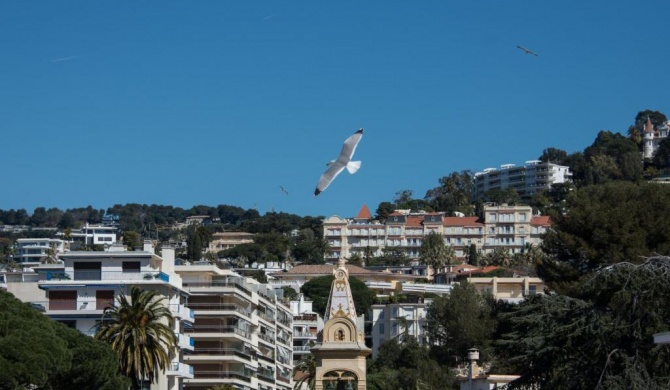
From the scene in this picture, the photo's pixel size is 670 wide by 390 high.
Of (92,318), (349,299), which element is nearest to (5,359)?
(349,299)

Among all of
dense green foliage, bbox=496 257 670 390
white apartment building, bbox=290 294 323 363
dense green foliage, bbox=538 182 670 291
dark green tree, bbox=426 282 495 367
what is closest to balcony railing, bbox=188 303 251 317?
dark green tree, bbox=426 282 495 367

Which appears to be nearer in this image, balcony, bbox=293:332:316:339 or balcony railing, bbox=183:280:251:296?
balcony railing, bbox=183:280:251:296

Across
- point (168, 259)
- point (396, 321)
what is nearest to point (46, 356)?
point (168, 259)

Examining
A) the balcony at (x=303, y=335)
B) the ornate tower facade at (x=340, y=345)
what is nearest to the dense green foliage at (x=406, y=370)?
the balcony at (x=303, y=335)

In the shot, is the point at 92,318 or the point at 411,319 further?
the point at 411,319

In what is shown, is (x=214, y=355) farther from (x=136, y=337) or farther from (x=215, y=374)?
(x=136, y=337)

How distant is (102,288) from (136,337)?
14.0 meters

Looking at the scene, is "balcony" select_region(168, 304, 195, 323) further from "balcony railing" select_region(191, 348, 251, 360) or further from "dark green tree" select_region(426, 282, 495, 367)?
"dark green tree" select_region(426, 282, 495, 367)

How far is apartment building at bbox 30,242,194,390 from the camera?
8475cm

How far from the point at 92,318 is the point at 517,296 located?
95.9 m

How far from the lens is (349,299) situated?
56938 mm

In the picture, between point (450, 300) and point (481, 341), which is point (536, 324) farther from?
point (450, 300)

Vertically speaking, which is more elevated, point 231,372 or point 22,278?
point 22,278

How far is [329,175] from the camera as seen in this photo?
42.9 metres
